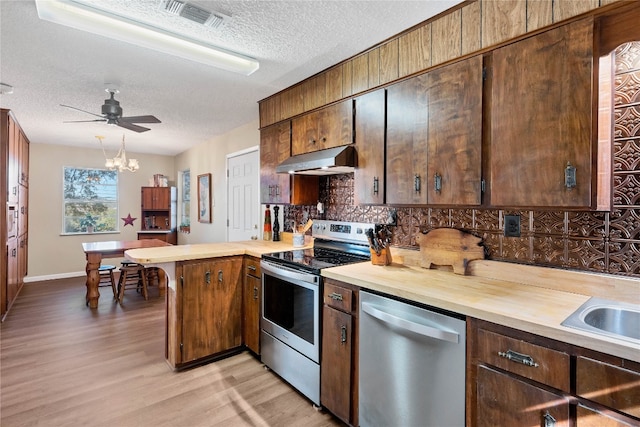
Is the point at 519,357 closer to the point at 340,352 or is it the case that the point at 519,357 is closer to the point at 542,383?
the point at 542,383

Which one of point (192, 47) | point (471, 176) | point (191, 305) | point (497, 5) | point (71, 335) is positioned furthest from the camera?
point (71, 335)

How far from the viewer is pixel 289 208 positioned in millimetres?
3525

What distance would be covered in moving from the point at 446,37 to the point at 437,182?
79 centimetres

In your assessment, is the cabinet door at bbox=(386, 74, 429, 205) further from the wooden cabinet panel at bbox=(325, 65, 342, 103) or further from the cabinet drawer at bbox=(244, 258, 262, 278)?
the cabinet drawer at bbox=(244, 258, 262, 278)

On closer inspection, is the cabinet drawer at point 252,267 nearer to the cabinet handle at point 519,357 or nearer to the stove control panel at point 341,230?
the stove control panel at point 341,230

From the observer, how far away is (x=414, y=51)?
196cm

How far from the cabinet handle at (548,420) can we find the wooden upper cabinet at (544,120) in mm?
816

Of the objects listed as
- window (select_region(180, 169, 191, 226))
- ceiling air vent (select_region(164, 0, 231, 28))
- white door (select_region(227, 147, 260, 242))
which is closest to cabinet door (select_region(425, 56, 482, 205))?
ceiling air vent (select_region(164, 0, 231, 28))

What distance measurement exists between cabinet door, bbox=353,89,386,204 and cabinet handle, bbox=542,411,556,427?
1320 millimetres

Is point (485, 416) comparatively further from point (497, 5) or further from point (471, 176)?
point (497, 5)

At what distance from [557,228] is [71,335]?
4.19 meters

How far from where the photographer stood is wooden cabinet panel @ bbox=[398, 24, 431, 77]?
6.20 ft

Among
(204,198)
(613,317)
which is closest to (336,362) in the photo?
(613,317)

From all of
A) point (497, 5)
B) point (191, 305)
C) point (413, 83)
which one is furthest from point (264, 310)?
point (497, 5)
